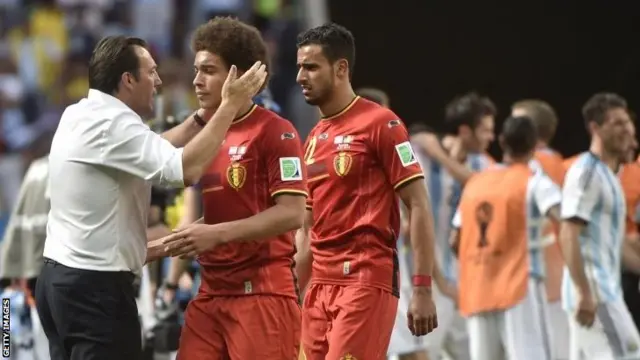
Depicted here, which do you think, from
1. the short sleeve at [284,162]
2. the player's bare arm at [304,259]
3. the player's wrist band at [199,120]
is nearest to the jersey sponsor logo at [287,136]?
the short sleeve at [284,162]

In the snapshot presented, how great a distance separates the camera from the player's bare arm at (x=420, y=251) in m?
6.06

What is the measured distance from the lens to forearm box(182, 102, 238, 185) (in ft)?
17.2

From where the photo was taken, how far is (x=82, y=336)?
5238 millimetres

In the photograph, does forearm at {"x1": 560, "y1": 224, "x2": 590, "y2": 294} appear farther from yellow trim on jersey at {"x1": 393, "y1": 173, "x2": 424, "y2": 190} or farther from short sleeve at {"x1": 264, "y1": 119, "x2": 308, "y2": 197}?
short sleeve at {"x1": 264, "y1": 119, "x2": 308, "y2": 197}

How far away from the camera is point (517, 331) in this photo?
8734 millimetres

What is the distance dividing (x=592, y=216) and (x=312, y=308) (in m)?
2.43

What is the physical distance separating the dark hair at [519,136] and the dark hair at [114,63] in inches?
154

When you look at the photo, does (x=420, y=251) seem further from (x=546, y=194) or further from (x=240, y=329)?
(x=546, y=194)

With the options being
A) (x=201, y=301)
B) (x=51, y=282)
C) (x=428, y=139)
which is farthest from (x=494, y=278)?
(x=51, y=282)

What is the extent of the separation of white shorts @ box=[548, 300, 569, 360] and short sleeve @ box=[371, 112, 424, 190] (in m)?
4.11

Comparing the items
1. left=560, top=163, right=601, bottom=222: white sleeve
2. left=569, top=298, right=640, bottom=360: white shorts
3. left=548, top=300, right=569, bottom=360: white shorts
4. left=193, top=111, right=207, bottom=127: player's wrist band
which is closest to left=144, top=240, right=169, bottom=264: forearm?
left=193, top=111, right=207, bottom=127: player's wrist band

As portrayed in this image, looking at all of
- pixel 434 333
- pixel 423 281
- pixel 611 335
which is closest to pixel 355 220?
pixel 423 281

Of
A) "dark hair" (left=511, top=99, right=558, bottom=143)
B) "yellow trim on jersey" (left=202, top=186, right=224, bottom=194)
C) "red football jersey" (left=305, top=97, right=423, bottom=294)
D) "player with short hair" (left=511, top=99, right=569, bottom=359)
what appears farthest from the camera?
"dark hair" (left=511, top=99, right=558, bottom=143)

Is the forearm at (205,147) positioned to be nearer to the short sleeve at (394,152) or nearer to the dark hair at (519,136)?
the short sleeve at (394,152)
